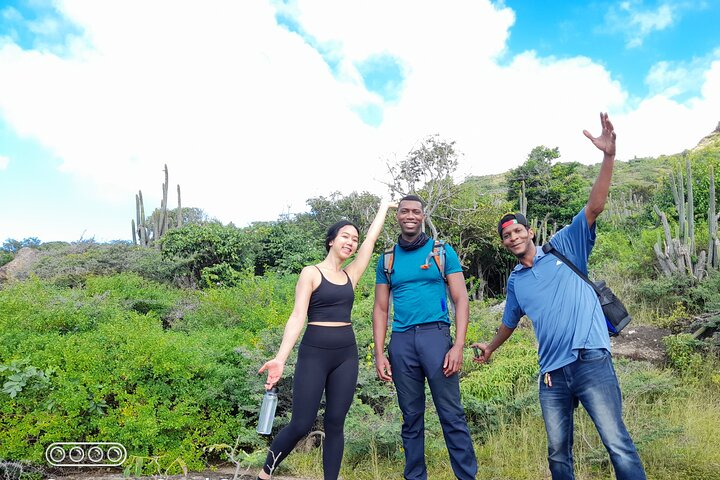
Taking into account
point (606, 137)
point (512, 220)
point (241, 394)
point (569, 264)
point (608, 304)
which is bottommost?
point (241, 394)

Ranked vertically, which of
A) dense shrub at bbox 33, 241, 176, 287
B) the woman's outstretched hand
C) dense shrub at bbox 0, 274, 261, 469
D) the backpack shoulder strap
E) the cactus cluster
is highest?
the cactus cluster

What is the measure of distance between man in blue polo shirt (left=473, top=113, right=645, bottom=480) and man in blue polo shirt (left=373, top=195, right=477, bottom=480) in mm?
495

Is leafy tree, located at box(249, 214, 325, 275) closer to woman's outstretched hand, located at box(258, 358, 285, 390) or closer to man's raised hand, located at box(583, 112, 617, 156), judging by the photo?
woman's outstretched hand, located at box(258, 358, 285, 390)

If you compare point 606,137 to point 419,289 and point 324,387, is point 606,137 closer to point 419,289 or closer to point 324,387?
point 419,289

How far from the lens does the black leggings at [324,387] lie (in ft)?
10.6

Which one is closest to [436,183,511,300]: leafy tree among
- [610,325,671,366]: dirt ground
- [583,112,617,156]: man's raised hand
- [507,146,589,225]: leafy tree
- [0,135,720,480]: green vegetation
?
[610,325,671,366]: dirt ground

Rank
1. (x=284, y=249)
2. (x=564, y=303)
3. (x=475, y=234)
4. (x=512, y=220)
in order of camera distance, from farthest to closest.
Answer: (x=284, y=249) → (x=475, y=234) → (x=512, y=220) → (x=564, y=303)

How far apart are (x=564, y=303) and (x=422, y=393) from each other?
111cm

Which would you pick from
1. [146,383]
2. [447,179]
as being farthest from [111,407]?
[447,179]

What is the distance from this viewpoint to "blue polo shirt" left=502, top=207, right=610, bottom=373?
9.39ft

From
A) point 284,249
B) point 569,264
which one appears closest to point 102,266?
point 284,249

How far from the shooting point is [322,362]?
3.25 m

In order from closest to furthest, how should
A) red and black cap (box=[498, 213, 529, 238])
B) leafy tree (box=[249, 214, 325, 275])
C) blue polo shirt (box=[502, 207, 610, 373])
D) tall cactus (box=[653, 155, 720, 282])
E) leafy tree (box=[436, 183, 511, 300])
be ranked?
1. blue polo shirt (box=[502, 207, 610, 373])
2. red and black cap (box=[498, 213, 529, 238])
3. tall cactus (box=[653, 155, 720, 282])
4. leafy tree (box=[436, 183, 511, 300])
5. leafy tree (box=[249, 214, 325, 275])

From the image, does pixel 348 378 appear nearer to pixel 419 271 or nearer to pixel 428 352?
pixel 428 352
